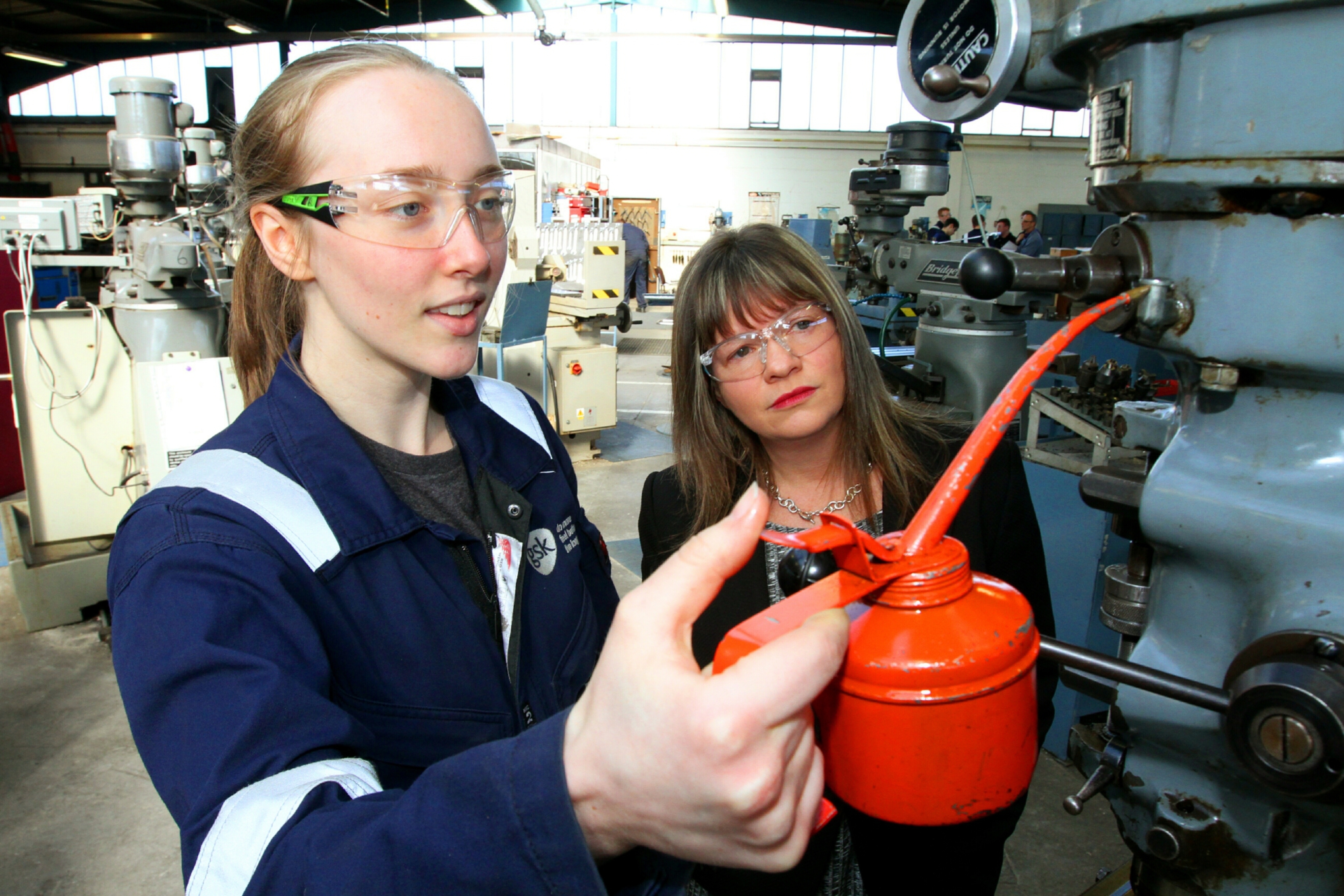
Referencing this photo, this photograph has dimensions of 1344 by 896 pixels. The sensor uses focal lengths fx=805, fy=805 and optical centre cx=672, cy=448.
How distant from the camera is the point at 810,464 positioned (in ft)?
4.59

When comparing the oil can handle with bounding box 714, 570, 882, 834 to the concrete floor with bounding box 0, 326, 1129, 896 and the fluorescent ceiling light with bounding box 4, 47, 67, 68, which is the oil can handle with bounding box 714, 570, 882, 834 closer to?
the concrete floor with bounding box 0, 326, 1129, 896

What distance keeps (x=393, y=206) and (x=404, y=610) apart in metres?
0.43

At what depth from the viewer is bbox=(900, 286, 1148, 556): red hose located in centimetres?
61

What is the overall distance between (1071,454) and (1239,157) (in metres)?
1.64

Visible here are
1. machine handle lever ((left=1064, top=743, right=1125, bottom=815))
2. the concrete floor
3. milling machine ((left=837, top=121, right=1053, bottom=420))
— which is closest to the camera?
machine handle lever ((left=1064, top=743, right=1125, bottom=815))

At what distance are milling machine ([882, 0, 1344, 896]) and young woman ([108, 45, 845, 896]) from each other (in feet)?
1.45

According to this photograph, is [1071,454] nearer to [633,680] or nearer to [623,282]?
[633,680]

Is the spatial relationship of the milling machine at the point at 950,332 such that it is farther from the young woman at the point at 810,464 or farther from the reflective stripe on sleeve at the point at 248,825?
the reflective stripe on sleeve at the point at 248,825

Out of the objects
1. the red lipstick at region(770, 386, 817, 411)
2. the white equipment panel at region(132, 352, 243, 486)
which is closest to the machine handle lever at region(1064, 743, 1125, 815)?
the red lipstick at region(770, 386, 817, 411)

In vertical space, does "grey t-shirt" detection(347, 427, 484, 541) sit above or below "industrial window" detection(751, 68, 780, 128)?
below

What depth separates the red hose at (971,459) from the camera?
0.61 meters

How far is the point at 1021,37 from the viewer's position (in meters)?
0.85

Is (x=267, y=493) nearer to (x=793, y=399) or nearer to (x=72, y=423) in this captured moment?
(x=793, y=399)

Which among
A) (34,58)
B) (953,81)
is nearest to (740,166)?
(34,58)
